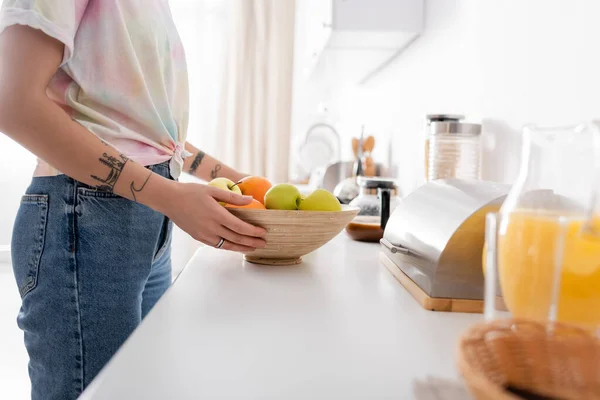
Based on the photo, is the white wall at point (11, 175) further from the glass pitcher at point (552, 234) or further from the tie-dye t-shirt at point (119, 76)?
the glass pitcher at point (552, 234)

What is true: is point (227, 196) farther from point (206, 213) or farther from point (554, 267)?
point (554, 267)

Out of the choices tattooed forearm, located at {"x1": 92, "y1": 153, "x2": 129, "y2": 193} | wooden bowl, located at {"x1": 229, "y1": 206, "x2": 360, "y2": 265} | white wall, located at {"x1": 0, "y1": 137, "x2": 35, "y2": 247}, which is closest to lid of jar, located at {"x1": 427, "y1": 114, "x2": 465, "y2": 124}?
wooden bowl, located at {"x1": 229, "y1": 206, "x2": 360, "y2": 265}

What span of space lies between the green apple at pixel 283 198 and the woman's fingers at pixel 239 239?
0.29 feet

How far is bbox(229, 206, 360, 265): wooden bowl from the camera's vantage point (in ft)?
2.87

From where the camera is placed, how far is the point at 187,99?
1.05 m

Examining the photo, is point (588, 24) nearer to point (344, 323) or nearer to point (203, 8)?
point (344, 323)

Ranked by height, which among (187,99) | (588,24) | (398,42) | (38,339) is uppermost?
(398,42)

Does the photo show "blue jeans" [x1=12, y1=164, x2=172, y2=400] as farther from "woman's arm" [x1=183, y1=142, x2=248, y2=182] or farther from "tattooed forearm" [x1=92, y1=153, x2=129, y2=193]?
"woman's arm" [x1=183, y1=142, x2=248, y2=182]

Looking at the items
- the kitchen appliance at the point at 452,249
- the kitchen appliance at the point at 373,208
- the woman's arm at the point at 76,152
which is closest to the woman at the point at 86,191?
the woman's arm at the point at 76,152

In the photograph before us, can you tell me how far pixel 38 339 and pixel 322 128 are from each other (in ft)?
9.06

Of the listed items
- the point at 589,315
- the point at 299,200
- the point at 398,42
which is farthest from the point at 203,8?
the point at 589,315

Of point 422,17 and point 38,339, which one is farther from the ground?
point 422,17

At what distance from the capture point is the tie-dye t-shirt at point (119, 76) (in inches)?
33.4

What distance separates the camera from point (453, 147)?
44.7 inches
